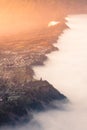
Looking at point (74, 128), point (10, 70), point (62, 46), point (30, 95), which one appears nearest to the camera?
point (74, 128)

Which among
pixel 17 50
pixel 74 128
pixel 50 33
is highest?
pixel 50 33

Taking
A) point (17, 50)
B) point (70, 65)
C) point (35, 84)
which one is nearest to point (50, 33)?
point (17, 50)

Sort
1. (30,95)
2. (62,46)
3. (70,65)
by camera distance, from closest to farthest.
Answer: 1. (30,95)
2. (70,65)
3. (62,46)

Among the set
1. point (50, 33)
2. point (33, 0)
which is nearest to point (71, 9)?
point (33, 0)

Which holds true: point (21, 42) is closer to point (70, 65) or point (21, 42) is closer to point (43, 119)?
point (70, 65)

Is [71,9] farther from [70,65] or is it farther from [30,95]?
[30,95]

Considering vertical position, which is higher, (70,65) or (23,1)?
(23,1)

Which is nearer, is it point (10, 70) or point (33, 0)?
point (10, 70)
